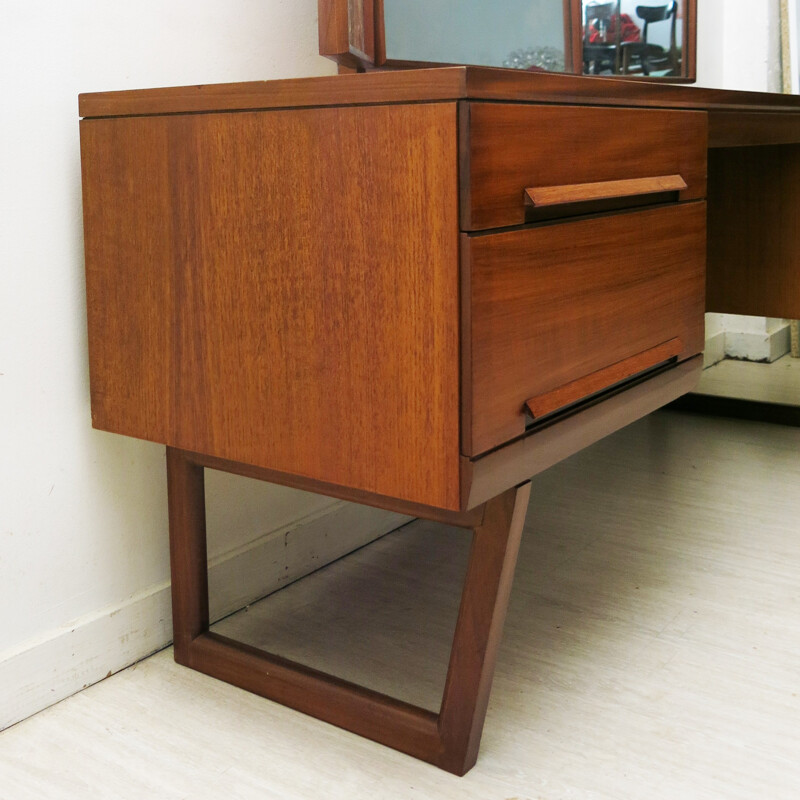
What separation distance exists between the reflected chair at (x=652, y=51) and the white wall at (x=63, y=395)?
81cm

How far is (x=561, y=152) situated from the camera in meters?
0.91

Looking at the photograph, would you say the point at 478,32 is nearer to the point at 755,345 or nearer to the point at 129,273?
the point at 129,273

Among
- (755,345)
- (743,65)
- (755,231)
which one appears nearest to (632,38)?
(755,231)

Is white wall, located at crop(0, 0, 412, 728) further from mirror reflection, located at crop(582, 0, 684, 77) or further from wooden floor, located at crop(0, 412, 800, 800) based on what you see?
mirror reflection, located at crop(582, 0, 684, 77)

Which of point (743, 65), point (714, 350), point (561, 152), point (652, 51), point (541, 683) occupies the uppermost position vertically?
point (743, 65)

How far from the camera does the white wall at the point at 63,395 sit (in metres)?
1.04

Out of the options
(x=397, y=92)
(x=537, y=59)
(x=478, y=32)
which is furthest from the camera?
(x=537, y=59)

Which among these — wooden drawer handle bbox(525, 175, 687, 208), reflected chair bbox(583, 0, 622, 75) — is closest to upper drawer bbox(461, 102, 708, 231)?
wooden drawer handle bbox(525, 175, 687, 208)

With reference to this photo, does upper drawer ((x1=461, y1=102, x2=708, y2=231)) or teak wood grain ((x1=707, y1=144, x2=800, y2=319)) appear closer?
upper drawer ((x1=461, y1=102, x2=708, y2=231))

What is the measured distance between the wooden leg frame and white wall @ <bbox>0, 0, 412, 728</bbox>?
7cm

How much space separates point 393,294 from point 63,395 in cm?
47

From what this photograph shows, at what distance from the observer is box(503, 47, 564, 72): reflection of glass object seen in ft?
4.62

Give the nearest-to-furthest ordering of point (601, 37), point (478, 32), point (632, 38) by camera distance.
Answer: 1. point (478, 32)
2. point (601, 37)
3. point (632, 38)

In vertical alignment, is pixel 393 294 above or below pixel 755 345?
above
